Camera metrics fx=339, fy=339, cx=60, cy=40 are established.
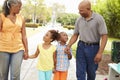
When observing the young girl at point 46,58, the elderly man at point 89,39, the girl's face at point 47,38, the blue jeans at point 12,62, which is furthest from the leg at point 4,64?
the elderly man at point 89,39

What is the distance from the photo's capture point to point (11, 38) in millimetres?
5672

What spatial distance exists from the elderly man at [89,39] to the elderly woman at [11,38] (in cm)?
95

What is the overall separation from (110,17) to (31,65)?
21064 millimetres

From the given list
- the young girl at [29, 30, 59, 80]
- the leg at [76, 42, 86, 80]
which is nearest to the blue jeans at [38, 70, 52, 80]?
the young girl at [29, 30, 59, 80]

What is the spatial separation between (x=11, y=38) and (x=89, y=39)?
1.53 meters

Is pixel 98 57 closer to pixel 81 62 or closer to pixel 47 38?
pixel 81 62

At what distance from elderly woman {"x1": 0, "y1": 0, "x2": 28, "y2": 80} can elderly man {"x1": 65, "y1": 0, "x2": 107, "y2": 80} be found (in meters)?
0.95

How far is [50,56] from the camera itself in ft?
19.8

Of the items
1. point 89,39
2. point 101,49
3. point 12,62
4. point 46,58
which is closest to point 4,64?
point 12,62

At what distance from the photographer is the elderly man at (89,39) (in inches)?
243

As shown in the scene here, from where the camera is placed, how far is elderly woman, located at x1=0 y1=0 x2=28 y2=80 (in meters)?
5.61

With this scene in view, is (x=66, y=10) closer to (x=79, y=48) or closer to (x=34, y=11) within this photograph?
(x=34, y=11)

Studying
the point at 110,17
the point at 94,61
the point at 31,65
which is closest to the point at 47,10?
the point at 110,17

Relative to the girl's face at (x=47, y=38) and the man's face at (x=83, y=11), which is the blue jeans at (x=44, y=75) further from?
the man's face at (x=83, y=11)
